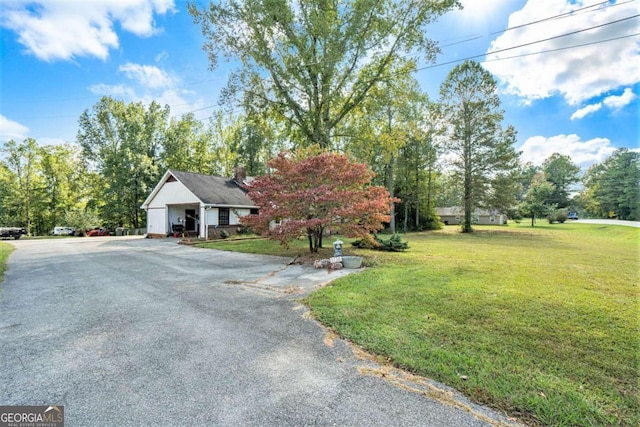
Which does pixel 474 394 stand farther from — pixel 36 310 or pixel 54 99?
pixel 54 99

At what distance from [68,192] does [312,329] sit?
149ft

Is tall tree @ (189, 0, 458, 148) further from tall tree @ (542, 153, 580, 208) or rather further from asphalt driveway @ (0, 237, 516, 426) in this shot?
tall tree @ (542, 153, 580, 208)

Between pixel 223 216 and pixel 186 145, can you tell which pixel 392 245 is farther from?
pixel 186 145

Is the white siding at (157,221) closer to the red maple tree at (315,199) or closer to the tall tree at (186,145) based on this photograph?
the tall tree at (186,145)

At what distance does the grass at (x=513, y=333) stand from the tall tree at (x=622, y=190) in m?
42.2

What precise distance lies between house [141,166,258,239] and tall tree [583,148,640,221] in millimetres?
46302

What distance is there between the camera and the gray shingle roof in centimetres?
1991

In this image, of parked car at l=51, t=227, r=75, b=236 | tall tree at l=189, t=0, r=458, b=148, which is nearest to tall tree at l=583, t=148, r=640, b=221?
tall tree at l=189, t=0, r=458, b=148

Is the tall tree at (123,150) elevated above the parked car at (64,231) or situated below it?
above

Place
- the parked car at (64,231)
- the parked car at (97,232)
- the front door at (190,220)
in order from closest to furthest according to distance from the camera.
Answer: the front door at (190,220) → the parked car at (97,232) → the parked car at (64,231)

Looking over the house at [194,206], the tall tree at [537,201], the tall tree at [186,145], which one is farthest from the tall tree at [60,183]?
the tall tree at [537,201]

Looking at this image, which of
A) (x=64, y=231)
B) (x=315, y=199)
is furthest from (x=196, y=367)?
(x=64, y=231)

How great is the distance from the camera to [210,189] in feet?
70.5

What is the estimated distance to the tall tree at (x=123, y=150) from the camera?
29234 mm
